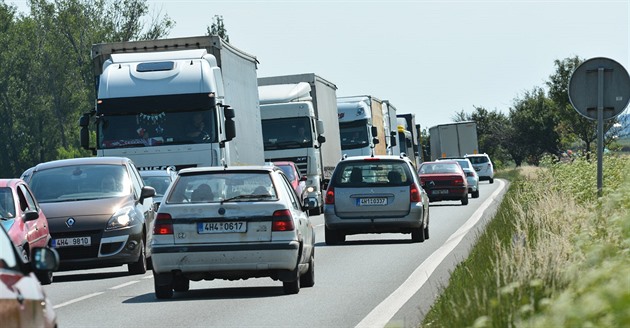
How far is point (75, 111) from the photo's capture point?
4129 inches

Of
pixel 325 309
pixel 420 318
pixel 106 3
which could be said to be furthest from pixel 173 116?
pixel 106 3

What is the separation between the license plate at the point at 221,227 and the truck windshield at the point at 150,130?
1210cm

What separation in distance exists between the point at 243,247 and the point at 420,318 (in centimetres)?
332

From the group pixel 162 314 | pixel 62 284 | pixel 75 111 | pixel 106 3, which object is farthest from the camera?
pixel 75 111

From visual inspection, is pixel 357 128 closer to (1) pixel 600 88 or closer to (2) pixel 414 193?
(2) pixel 414 193

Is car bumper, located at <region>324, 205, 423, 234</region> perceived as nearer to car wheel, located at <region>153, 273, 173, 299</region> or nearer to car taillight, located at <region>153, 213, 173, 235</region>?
car wheel, located at <region>153, 273, 173, 299</region>

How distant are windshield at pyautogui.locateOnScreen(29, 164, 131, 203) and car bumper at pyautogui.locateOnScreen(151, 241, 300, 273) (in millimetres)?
5039

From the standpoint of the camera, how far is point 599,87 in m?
18.8

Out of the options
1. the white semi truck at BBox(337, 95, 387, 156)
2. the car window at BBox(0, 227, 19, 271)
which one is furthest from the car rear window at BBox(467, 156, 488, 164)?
the car window at BBox(0, 227, 19, 271)

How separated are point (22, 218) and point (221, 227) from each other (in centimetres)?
310

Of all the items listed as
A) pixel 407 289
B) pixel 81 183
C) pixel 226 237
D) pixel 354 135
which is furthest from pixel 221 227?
pixel 354 135

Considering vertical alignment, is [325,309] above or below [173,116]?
below

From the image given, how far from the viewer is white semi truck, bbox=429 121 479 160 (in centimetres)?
8156

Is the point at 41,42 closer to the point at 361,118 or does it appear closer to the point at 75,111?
the point at 75,111
